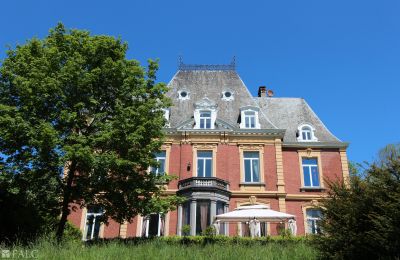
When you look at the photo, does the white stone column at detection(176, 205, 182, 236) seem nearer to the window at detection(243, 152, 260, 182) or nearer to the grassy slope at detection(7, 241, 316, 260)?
the window at detection(243, 152, 260, 182)

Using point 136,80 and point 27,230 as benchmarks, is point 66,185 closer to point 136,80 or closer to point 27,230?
point 27,230

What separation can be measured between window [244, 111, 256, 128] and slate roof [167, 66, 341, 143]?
653mm

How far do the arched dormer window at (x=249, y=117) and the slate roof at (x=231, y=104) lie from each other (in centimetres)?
52

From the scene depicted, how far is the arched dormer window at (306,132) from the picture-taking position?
26675 mm

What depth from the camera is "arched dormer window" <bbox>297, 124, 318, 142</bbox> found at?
26.7 m

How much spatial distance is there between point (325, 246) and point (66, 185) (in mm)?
10548

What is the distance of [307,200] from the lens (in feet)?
80.1

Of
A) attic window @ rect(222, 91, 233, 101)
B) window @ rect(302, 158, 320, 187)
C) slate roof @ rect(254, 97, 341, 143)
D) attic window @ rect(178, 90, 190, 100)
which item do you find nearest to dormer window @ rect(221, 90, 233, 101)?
attic window @ rect(222, 91, 233, 101)

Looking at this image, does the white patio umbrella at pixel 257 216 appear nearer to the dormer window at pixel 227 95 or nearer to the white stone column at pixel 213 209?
the white stone column at pixel 213 209

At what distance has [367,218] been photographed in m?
9.20

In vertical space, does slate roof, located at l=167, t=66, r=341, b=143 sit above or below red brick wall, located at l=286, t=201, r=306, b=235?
above

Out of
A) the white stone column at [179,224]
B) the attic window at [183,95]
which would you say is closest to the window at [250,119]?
the attic window at [183,95]

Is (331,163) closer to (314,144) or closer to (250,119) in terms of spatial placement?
(314,144)

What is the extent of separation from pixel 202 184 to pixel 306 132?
383 inches
